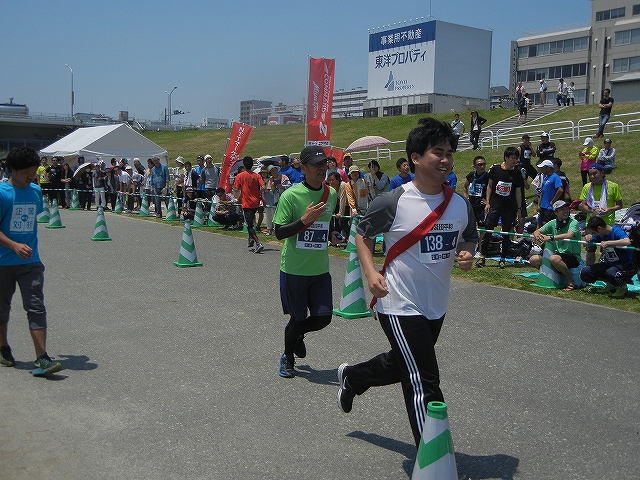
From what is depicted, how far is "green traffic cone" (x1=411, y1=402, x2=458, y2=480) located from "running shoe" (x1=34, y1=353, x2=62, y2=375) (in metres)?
3.88

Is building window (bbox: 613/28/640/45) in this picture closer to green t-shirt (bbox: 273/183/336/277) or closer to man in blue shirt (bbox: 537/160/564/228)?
man in blue shirt (bbox: 537/160/564/228)

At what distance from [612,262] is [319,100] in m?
10.9

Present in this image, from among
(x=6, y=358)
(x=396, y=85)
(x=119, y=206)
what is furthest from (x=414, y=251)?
(x=396, y=85)

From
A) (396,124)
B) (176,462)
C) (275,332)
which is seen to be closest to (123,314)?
(275,332)

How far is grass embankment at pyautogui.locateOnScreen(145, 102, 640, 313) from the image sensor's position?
10.8 metres

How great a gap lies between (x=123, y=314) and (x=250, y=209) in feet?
21.5

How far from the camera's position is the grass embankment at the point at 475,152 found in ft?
35.5

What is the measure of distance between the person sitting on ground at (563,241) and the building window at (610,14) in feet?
225

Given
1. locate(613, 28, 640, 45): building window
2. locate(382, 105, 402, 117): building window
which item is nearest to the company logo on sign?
locate(382, 105, 402, 117): building window

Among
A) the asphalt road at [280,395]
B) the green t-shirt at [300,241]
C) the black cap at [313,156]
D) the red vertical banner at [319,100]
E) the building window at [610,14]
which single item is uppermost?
the building window at [610,14]

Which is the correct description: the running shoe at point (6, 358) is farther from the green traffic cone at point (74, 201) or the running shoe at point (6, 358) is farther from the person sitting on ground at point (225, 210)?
the green traffic cone at point (74, 201)

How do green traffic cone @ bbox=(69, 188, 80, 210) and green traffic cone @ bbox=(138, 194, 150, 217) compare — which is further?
green traffic cone @ bbox=(69, 188, 80, 210)

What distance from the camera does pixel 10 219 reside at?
601 cm

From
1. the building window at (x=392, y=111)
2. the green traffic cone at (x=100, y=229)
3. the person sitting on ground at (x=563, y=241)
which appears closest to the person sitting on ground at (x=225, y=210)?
the green traffic cone at (x=100, y=229)
